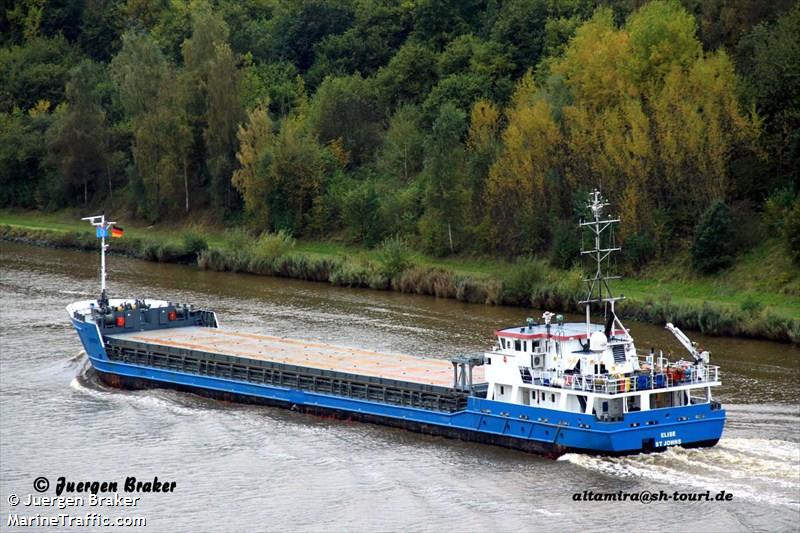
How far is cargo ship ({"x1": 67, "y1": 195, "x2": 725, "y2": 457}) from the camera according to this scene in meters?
41.1

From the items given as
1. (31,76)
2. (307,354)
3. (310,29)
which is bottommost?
(307,354)

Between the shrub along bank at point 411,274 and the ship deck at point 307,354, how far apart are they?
46.2 ft

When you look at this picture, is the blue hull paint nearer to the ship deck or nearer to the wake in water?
the wake in water

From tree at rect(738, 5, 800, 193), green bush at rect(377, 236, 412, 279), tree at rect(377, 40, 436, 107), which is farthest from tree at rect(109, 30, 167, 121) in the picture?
tree at rect(738, 5, 800, 193)

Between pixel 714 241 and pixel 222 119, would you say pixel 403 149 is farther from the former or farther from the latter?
pixel 714 241

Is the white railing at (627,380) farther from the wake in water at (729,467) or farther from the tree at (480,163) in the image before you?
the tree at (480,163)

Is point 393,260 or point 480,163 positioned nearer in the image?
point 393,260

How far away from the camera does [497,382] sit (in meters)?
43.5

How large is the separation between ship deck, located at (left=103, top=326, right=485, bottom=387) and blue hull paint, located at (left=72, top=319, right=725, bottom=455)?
135 cm

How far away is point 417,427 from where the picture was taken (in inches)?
1778

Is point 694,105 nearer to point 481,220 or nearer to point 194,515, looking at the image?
point 481,220

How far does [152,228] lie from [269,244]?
17691mm

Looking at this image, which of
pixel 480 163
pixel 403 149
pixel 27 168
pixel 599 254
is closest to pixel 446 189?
pixel 480 163

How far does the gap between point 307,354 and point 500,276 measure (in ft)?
69.1
